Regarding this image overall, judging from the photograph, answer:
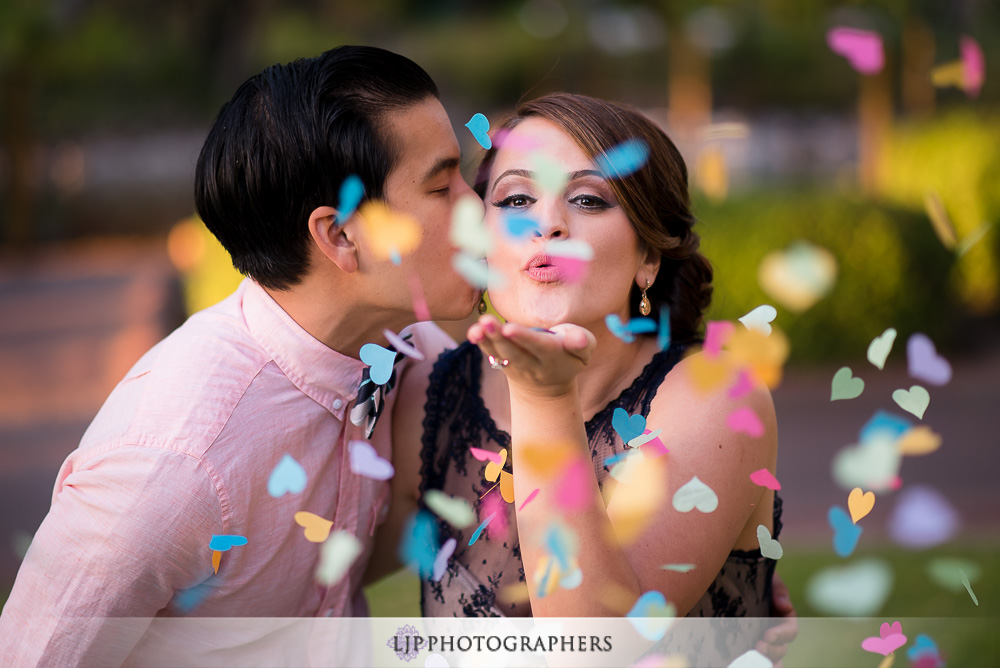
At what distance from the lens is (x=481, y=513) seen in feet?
7.73

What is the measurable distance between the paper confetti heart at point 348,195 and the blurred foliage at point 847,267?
568 centimetres

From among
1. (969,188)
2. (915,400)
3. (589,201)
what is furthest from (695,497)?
(969,188)

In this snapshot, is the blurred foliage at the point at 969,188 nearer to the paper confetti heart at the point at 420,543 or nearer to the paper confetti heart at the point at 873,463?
the paper confetti heart at the point at 873,463

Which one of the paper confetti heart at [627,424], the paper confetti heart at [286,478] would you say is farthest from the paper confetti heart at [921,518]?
the paper confetti heart at [286,478]

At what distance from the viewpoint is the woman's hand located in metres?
1.53

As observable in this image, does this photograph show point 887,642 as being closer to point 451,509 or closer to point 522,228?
point 451,509

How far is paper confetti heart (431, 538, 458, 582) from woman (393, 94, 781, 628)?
0.10ft

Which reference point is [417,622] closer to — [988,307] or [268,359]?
[268,359]

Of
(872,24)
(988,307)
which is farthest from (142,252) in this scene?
(988,307)

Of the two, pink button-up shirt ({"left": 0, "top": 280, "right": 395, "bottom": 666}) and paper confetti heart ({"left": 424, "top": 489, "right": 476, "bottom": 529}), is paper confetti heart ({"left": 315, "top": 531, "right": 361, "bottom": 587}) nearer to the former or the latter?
pink button-up shirt ({"left": 0, "top": 280, "right": 395, "bottom": 666})

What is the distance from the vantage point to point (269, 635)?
2.25 m

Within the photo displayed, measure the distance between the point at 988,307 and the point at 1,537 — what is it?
28.9ft

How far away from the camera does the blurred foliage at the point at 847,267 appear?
761 cm

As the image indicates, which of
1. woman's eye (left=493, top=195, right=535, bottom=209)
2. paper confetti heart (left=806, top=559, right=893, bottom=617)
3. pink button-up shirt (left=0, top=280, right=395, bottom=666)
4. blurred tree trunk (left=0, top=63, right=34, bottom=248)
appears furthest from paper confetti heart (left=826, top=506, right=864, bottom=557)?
blurred tree trunk (left=0, top=63, right=34, bottom=248)
